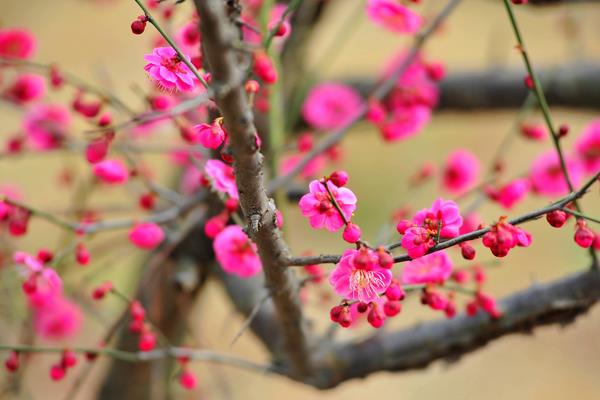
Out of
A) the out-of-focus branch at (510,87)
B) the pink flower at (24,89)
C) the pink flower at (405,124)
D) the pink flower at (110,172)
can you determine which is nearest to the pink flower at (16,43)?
the pink flower at (24,89)

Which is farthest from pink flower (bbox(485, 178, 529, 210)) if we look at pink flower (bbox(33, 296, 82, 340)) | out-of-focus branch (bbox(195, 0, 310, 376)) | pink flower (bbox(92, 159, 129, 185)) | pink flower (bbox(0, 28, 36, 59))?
pink flower (bbox(33, 296, 82, 340))

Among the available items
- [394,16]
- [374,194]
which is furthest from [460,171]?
[374,194]

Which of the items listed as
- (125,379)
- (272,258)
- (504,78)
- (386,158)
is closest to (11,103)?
(125,379)

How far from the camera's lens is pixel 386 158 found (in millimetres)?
2471

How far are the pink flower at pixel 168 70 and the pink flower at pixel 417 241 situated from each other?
17cm

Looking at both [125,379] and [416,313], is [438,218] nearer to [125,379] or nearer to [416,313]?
[125,379]

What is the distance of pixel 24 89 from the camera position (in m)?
0.89

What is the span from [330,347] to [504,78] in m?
0.68

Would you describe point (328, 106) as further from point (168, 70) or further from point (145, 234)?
point (168, 70)

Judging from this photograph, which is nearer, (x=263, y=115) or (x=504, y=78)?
(x=263, y=115)

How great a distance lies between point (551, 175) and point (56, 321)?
81 cm

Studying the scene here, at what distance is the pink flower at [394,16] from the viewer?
2.33 ft

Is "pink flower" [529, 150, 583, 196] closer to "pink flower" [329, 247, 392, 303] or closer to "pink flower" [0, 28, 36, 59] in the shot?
"pink flower" [329, 247, 392, 303]

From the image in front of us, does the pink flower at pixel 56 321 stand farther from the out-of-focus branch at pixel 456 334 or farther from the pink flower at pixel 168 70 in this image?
the pink flower at pixel 168 70
